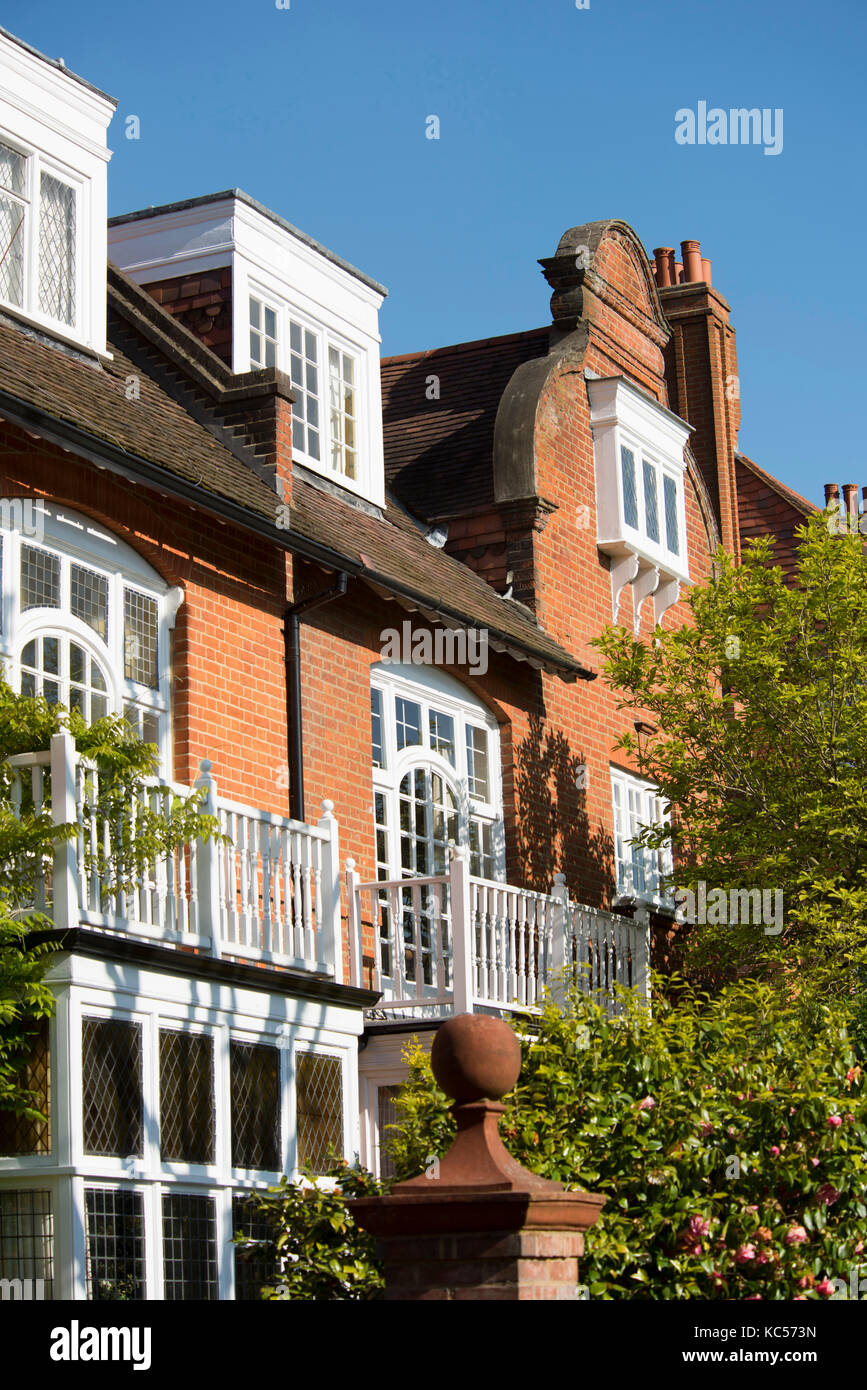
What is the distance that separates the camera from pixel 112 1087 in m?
10.3

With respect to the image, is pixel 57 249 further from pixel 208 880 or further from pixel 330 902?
pixel 208 880

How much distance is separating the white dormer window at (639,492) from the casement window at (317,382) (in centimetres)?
351

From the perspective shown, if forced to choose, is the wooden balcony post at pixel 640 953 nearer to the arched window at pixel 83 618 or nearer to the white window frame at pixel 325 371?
the white window frame at pixel 325 371

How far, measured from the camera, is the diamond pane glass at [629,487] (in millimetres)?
20562

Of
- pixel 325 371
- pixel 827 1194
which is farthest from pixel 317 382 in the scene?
pixel 827 1194

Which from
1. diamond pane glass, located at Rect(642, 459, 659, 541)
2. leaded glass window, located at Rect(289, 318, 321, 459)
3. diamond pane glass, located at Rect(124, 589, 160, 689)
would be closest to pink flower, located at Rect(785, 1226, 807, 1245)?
diamond pane glass, located at Rect(124, 589, 160, 689)

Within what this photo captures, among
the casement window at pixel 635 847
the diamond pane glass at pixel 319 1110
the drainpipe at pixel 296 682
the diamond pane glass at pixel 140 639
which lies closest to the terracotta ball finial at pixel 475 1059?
the diamond pane glass at pixel 319 1110

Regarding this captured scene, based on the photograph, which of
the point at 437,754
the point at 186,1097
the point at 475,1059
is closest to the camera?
the point at 475,1059

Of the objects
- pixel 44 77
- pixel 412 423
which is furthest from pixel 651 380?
pixel 44 77

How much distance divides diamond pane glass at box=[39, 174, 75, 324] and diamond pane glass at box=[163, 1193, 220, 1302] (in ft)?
22.4

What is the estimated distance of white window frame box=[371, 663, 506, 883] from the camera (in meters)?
16.0

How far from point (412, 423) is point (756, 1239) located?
42.6 ft

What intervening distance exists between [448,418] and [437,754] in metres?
5.36

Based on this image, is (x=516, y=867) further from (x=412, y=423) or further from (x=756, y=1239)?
(x=756, y=1239)
